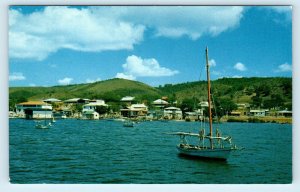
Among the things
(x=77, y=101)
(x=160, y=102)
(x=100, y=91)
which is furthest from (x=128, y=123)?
(x=77, y=101)

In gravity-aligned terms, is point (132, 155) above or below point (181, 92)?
below

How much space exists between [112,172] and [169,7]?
223 centimetres

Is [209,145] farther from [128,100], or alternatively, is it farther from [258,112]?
[128,100]

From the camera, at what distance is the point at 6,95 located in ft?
20.8

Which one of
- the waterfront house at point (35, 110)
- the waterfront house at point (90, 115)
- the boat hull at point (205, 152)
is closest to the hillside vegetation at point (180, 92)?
the waterfront house at point (35, 110)

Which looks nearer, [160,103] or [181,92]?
→ [181,92]

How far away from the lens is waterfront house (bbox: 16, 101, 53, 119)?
7.09m

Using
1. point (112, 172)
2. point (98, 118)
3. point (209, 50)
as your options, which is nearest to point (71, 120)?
point (98, 118)

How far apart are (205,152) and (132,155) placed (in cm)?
121

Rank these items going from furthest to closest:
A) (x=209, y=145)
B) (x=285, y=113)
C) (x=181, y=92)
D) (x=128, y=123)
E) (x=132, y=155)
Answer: (x=209, y=145) → (x=128, y=123) → (x=132, y=155) → (x=181, y=92) → (x=285, y=113)

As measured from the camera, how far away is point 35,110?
748 cm

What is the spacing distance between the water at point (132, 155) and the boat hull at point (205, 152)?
0.31ft

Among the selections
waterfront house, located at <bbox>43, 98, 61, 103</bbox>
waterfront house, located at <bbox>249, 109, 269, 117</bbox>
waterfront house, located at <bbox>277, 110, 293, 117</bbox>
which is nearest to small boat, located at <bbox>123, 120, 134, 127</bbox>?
waterfront house, located at <bbox>43, 98, 61, 103</bbox>

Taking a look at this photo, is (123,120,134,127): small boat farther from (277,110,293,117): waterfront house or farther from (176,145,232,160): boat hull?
(277,110,293,117): waterfront house
